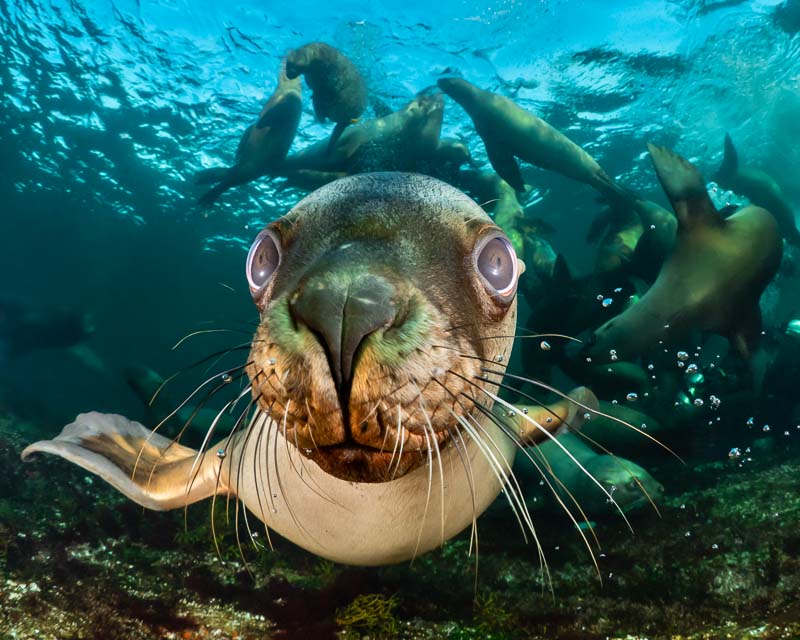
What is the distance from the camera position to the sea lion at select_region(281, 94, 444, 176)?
26.4 ft

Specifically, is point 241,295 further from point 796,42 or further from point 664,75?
point 796,42

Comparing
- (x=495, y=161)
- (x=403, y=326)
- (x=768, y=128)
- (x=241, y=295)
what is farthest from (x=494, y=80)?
(x=241, y=295)

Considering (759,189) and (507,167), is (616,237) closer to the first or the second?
(507,167)

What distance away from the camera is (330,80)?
24.5ft

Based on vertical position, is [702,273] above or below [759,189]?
below


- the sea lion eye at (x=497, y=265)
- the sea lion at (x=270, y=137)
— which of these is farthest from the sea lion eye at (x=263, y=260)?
the sea lion at (x=270, y=137)

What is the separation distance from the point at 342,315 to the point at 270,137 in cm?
873

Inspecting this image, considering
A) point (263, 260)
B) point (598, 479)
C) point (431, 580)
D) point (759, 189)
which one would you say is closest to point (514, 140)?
point (759, 189)

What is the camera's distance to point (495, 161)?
25.2ft

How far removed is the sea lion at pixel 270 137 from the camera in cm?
861

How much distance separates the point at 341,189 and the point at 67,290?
42422 mm

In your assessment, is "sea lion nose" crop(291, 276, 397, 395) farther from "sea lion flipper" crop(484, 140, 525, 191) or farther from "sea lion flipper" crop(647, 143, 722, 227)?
"sea lion flipper" crop(484, 140, 525, 191)

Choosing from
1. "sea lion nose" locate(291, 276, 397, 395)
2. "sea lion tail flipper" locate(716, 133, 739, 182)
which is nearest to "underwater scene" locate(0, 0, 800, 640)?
"sea lion nose" locate(291, 276, 397, 395)

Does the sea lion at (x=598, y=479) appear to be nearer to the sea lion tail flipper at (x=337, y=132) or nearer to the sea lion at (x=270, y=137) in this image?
the sea lion tail flipper at (x=337, y=132)
